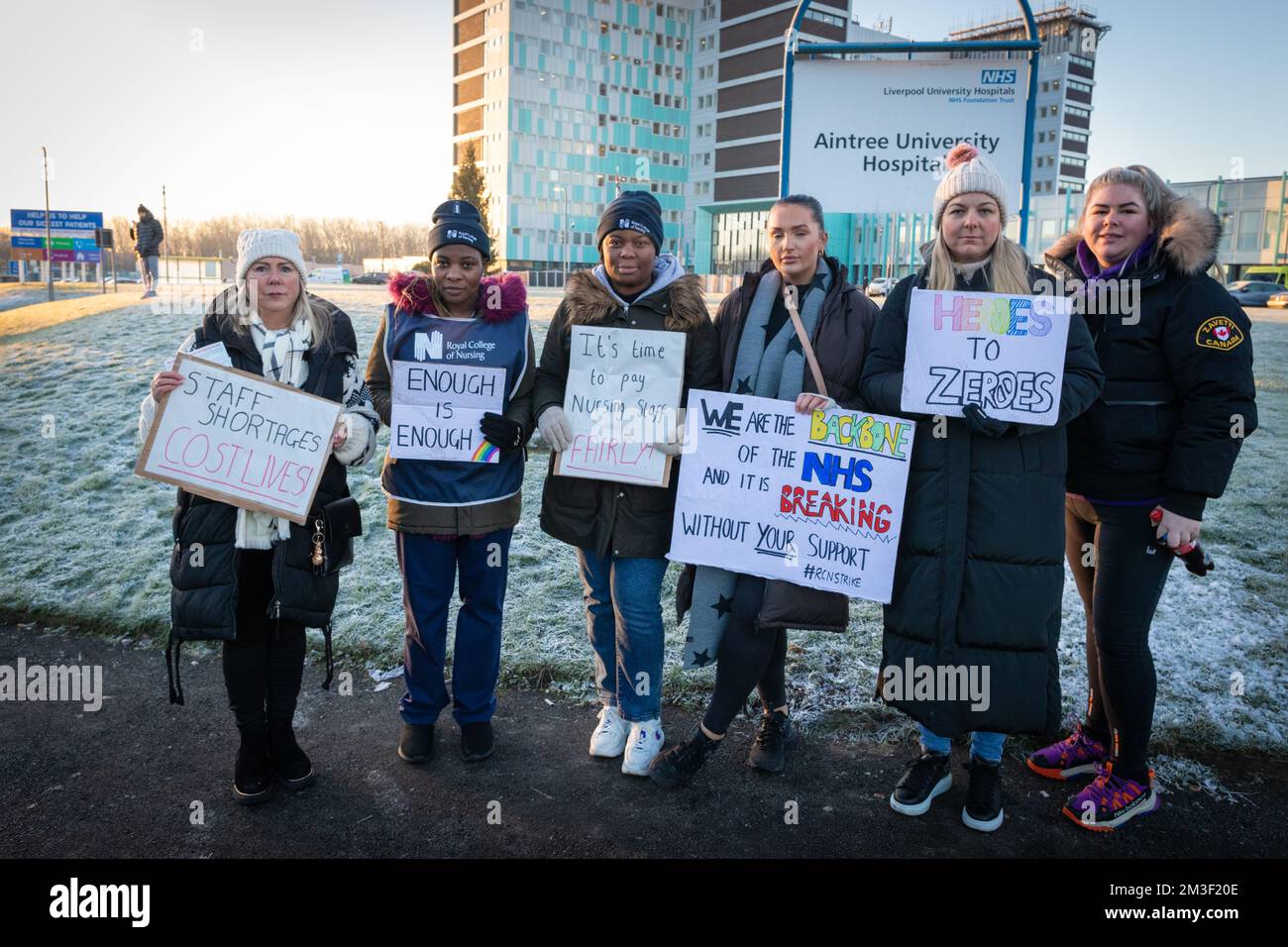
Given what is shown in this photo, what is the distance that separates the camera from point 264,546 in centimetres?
366

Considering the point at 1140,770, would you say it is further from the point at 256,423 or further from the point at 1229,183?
the point at 1229,183

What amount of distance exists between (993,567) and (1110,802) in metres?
1.13

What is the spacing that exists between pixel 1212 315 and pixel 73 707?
18.5 feet

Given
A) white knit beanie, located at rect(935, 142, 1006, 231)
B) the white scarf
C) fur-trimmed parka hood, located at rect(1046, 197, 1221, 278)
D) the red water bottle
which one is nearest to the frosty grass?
the red water bottle

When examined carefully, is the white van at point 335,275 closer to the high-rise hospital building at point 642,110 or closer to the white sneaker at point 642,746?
the high-rise hospital building at point 642,110

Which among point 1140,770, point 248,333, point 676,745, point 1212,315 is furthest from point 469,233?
point 1140,770

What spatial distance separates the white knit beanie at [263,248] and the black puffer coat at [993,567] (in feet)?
8.80

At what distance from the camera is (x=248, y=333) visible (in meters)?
3.74

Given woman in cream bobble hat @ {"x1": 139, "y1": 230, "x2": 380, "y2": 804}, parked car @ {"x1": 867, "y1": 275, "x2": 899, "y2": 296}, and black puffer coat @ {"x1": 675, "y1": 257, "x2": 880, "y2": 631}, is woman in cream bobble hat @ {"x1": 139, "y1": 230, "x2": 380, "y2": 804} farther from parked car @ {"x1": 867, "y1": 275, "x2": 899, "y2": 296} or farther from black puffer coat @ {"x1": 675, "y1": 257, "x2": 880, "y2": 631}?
parked car @ {"x1": 867, "y1": 275, "x2": 899, "y2": 296}

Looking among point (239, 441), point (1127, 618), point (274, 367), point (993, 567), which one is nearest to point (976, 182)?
point (993, 567)

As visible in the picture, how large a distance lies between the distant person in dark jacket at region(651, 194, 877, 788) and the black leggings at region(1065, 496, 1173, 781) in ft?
3.59

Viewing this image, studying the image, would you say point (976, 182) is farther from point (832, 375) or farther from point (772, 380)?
point (772, 380)

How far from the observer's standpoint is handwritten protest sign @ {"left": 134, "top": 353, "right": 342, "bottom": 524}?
3.60 meters
